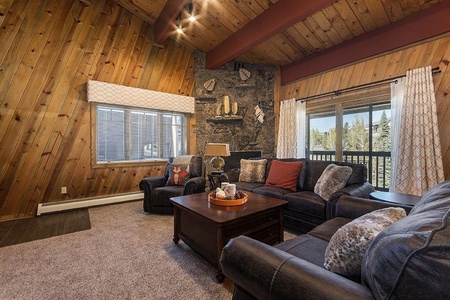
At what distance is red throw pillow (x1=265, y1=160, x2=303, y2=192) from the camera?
311 centimetres

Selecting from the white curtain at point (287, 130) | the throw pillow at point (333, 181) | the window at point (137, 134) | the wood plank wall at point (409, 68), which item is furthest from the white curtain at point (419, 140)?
the window at point (137, 134)

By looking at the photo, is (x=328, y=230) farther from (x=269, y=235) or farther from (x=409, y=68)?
(x=409, y=68)

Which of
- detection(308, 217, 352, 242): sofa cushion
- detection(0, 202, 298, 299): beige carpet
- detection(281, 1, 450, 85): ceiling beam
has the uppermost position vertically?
detection(281, 1, 450, 85): ceiling beam

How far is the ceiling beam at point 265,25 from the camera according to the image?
275 centimetres

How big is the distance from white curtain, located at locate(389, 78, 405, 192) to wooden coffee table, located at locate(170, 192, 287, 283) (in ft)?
7.22

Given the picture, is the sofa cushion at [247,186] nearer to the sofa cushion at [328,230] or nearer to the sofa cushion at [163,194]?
the sofa cushion at [163,194]

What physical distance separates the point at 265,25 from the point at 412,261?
141 inches

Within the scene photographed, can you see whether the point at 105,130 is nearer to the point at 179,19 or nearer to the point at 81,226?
the point at 81,226

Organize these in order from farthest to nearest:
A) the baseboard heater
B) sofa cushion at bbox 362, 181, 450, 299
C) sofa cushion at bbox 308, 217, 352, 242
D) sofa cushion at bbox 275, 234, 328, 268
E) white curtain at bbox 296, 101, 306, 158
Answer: white curtain at bbox 296, 101, 306, 158 < the baseboard heater < sofa cushion at bbox 308, 217, 352, 242 < sofa cushion at bbox 275, 234, 328, 268 < sofa cushion at bbox 362, 181, 450, 299

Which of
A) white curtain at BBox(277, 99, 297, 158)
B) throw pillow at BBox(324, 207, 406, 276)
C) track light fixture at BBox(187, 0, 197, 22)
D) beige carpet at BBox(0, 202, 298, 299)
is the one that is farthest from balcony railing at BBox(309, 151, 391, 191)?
track light fixture at BBox(187, 0, 197, 22)

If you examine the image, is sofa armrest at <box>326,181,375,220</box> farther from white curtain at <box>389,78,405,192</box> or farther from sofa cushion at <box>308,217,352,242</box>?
white curtain at <box>389,78,405,192</box>

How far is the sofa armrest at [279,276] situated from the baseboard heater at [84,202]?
142 inches

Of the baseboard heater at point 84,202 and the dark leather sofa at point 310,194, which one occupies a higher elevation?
the dark leather sofa at point 310,194

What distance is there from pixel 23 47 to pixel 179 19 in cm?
250
